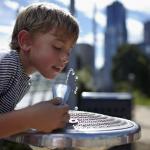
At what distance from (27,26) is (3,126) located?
387 millimetres

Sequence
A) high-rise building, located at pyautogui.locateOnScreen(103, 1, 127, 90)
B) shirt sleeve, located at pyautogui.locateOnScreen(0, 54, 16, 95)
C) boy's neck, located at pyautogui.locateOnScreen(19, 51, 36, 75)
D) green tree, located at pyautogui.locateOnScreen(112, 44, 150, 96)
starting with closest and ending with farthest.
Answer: shirt sleeve, located at pyautogui.locateOnScreen(0, 54, 16, 95)
boy's neck, located at pyautogui.locateOnScreen(19, 51, 36, 75)
high-rise building, located at pyautogui.locateOnScreen(103, 1, 127, 90)
green tree, located at pyautogui.locateOnScreen(112, 44, 150, 96)

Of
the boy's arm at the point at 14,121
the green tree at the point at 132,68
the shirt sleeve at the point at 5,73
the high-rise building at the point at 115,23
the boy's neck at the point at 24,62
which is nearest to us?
the boy's arm at the point at 14,121

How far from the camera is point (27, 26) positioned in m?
1.68

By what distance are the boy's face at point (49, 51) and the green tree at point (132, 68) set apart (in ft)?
98.8

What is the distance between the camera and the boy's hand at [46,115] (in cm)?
146

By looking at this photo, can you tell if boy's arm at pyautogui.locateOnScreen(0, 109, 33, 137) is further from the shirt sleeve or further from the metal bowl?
the shirt sleeve

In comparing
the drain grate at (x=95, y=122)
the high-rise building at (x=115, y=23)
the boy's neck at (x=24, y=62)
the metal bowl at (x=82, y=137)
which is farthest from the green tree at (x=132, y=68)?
the metal bowl at (x=82, y=137)

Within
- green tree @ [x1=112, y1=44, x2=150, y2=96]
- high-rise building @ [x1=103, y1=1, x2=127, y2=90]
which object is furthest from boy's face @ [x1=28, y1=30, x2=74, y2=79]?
green tree @ [x1=112, y1=44, x2=150, y2=96]

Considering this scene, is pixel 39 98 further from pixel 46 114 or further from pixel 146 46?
pixel 146 46

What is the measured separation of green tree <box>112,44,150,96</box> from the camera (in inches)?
1270

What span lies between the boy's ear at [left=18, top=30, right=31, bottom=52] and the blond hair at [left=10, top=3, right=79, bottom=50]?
2 centimetres

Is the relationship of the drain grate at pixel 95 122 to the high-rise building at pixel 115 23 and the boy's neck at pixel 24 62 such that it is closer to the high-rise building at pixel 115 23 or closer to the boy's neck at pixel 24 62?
the boy's neck at pixel 24 62

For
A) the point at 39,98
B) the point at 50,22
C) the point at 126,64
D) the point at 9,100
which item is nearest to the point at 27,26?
the point at 50,22

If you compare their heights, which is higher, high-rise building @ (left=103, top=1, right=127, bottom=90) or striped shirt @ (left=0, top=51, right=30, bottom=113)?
high-rise building @ (left=103, top=1, right=127, bottom=90)
